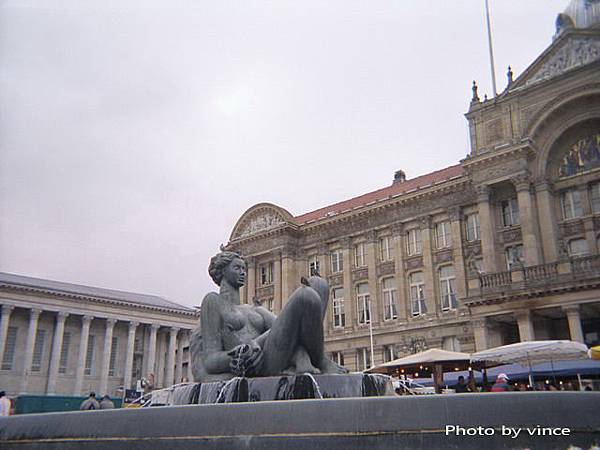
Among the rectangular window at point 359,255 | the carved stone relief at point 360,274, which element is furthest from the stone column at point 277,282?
the rectangular window at point 359,255

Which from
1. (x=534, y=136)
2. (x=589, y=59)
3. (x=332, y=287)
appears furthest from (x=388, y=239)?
(x=589, y=59)

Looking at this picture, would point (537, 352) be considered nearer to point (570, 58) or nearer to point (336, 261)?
point (570, 58)

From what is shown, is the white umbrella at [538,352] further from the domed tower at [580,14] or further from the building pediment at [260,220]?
the domed tower at [580,14]

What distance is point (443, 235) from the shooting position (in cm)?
3866

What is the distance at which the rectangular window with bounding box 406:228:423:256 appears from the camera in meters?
39.8

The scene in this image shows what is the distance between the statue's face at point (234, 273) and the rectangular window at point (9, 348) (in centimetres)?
6174

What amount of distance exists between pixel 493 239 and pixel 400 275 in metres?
8.27

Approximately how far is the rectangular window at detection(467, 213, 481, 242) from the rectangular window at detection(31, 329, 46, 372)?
49.5m

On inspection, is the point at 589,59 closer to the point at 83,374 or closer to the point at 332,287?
the point at 332,287

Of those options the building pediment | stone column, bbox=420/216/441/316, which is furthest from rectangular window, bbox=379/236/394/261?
the building pediment

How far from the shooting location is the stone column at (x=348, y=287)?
4231 cm

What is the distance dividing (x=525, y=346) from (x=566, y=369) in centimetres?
414

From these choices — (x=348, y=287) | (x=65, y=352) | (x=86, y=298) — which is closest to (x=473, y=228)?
(x=348, y=287)

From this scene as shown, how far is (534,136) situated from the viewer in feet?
108
